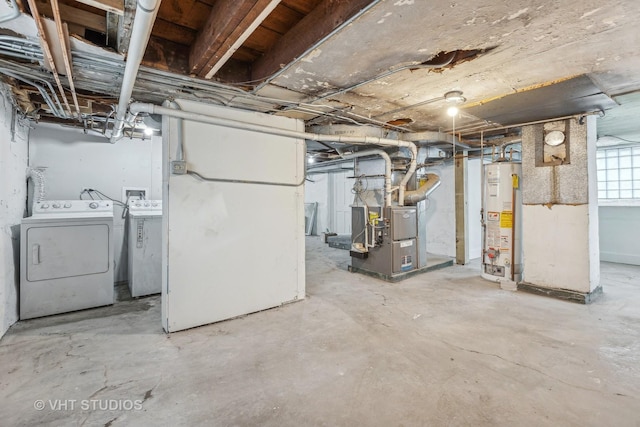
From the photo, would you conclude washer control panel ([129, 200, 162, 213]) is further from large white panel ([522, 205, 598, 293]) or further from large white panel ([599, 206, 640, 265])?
large white panel ([599, 206, 640, 265])

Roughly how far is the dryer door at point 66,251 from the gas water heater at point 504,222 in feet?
15.7

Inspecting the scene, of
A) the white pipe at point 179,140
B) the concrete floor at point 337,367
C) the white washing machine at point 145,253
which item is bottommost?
the concrete floor at point 337,367

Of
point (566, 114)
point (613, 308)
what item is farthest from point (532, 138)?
point (613, 308)

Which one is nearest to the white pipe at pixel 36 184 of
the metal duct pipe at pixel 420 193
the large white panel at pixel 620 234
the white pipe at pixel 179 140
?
the white pipe at pixel 179 140

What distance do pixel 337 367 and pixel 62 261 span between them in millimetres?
2907

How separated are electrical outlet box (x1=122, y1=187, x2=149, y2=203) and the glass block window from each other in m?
8.38

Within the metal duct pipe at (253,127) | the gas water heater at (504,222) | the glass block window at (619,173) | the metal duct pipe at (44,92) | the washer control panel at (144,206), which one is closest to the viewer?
the metal duct pipe at (44,92)

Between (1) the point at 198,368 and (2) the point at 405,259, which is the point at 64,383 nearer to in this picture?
(1) the point at 198,368

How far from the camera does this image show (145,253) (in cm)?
333

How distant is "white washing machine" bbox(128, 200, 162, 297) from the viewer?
3.29 m

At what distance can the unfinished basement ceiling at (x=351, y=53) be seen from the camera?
1.58m

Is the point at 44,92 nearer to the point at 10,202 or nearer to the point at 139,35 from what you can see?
the point at 10,202

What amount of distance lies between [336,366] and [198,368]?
931 millimetres

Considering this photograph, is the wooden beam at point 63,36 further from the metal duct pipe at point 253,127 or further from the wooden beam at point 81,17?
the metal duct pipe at point 253,127
